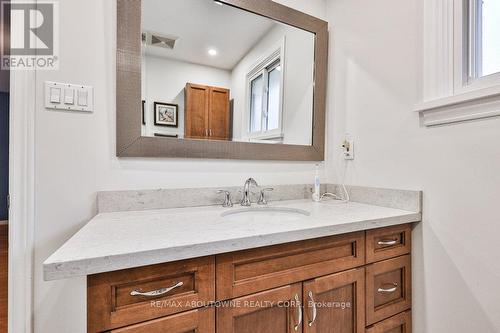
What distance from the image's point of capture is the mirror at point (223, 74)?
1094 millimetres

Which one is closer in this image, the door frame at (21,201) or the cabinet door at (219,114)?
the door frame at (21,201)

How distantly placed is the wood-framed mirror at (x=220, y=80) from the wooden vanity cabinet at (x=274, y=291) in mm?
596

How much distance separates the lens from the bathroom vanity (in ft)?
1.90

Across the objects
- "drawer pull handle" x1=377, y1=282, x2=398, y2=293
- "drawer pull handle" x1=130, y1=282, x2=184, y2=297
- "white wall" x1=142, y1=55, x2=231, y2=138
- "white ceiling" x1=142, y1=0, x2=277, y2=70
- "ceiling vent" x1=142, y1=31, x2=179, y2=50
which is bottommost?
"drawer pull handle" x1=377, y1=282, x2=398, y2=293

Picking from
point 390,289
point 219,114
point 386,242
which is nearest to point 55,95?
point 219,114

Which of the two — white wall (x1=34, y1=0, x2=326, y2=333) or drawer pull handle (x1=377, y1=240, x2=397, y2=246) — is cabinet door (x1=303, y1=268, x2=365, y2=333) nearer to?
drawer pull handle (x1=377, y1=240, x2=397, y2=246)

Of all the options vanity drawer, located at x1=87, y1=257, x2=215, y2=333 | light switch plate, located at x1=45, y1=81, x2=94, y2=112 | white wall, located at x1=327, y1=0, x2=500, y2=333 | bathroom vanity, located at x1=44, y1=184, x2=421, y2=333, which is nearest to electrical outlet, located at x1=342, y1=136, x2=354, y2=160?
white wall, located at x1=327, y1=0, x2=500, y2=333

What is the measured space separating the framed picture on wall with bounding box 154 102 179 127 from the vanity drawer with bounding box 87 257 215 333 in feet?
2.21

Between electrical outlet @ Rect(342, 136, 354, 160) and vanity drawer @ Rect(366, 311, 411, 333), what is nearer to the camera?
vanity drawer @ Rect(366, 311, 411, 333)

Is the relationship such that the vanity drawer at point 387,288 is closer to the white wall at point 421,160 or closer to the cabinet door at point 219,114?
the white wall at point 421,160

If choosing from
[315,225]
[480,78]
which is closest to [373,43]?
[480,78]

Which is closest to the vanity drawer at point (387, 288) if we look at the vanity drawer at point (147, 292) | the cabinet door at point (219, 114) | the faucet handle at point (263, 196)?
the faucet handle at point (263, 196)

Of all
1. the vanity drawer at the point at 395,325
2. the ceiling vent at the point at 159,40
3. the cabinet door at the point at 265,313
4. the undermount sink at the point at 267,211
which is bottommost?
the vanity drawer at the point at 395,325

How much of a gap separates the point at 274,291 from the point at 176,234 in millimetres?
342
